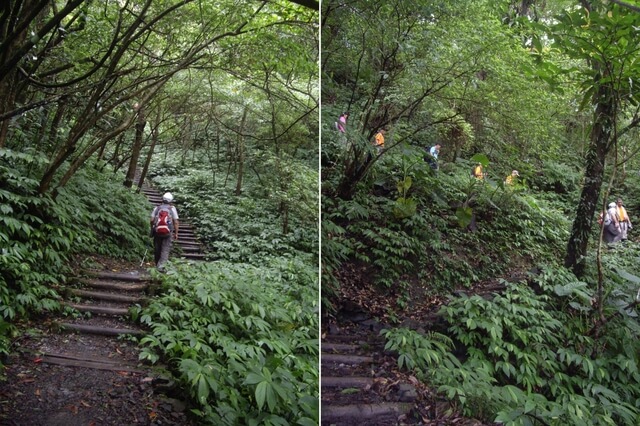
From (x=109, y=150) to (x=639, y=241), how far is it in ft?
5.74

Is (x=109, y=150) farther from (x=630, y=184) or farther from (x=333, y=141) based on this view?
(x=630, y=184)

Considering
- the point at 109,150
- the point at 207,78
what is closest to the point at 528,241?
the point at 207,78

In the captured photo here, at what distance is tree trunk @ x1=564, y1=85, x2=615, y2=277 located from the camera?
4.91 ft

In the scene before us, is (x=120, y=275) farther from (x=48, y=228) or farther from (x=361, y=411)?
(x=361, y=411)

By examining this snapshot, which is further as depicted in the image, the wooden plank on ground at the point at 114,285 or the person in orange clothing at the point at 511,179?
the person in orange clothing at the point at 511,179

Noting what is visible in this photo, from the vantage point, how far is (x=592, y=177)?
5.01 feet

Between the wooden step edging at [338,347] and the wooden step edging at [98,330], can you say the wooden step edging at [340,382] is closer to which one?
the wooden step edging at [338,347]

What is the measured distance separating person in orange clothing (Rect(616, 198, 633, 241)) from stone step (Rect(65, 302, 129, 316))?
157 centimetres

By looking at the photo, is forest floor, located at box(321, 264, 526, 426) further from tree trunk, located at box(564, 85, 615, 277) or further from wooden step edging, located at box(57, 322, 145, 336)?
wooden step edging, located at box(57, 322, 145, 336)

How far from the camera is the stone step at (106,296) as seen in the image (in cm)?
125

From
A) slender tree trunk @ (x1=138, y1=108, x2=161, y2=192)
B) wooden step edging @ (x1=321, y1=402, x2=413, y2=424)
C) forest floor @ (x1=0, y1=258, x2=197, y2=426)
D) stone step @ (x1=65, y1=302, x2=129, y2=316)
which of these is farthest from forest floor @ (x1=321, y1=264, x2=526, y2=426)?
slender tree trunk @ (x1=138, y1=108, x2=161, y2=192)

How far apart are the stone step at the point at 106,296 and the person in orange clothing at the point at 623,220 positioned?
1.53m

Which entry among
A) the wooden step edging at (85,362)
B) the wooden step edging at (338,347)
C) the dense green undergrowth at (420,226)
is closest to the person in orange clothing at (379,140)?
the dense green undergrowth at (420,226)

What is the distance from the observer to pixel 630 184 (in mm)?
1516
